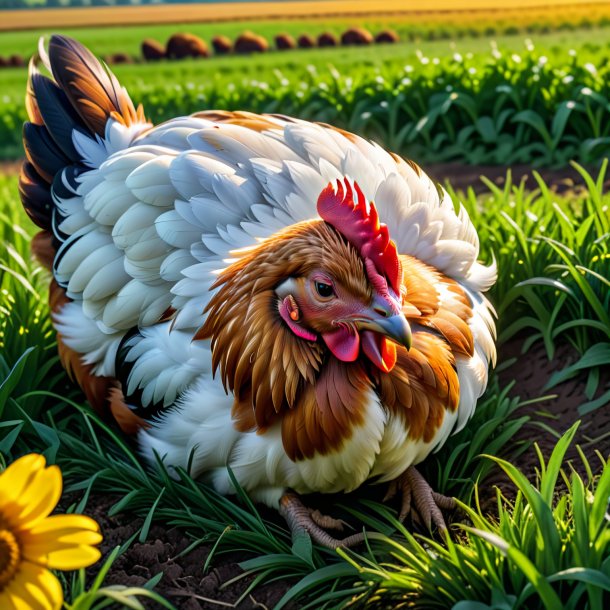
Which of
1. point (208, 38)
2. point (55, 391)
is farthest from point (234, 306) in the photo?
point (208, 38)

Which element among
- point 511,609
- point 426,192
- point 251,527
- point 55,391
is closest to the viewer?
point 511,609

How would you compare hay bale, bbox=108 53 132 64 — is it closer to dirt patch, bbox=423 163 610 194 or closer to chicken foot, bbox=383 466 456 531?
dirt patch, bbox=423 163 610 194

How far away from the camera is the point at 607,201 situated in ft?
10.6

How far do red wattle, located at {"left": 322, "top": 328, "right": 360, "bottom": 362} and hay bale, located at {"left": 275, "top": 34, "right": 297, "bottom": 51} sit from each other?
33.1 ft

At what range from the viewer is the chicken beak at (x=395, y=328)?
171 cm

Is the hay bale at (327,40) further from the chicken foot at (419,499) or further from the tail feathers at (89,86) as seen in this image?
the chicken foot at (419,499)

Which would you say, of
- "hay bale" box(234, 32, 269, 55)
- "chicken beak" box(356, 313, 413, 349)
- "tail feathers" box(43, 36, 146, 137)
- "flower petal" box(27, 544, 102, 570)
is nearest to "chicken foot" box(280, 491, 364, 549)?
"chicken beak" box(356, 313, 413, 349)

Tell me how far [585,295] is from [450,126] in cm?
257

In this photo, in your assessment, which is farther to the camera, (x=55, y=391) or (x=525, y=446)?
(x=55, y=391)

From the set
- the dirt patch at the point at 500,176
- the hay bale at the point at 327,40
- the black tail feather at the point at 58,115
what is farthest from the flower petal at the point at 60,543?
the hay bale at the point at 327,40

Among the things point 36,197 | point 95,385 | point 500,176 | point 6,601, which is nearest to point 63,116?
point 36,197

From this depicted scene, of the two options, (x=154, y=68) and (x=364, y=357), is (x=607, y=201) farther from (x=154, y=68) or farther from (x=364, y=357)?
(x=154, y=68)

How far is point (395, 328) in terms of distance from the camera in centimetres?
172

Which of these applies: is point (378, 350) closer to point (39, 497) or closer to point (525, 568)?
point (525, 568)
